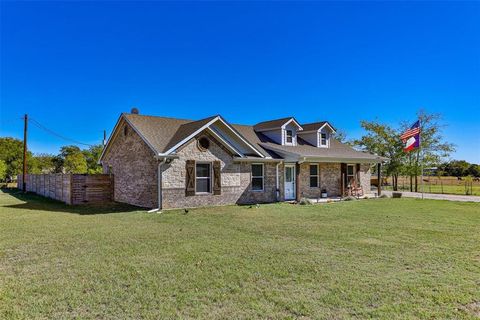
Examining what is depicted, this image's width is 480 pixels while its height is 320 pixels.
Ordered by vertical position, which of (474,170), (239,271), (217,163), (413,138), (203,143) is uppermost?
(413,138)

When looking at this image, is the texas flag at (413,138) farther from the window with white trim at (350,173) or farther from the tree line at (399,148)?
the tree line at (399,148)

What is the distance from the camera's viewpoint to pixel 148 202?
1477 centimetres

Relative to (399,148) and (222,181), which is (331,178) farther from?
(399,148)

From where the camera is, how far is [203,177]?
15430 mm

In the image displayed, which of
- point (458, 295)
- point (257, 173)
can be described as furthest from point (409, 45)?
point (458, 295)

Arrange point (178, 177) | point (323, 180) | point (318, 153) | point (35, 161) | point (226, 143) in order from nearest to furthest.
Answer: point (178, 177) → point (226, 143) → point (318, 153) → point (323, 180) → point (35, 161)

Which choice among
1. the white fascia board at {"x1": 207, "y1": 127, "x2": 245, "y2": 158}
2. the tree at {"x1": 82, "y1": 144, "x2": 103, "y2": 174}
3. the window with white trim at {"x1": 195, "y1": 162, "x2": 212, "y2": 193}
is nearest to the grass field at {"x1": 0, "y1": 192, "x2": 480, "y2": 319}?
the window with white trim at {"x1": 195, "y1": 162, "x2": 212, "y2": 193}

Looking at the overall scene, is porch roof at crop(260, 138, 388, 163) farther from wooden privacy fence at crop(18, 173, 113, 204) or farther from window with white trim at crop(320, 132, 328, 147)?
wooden privacy fence at crop(18, 173, 113, 204)

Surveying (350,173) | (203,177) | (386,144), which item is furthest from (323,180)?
(386,144)

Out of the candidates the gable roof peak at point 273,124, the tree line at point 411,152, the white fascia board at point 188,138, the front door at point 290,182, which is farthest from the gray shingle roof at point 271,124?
the tree line at point 411,152

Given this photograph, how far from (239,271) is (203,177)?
10336mm

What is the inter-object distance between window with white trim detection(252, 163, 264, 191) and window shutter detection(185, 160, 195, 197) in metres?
3.87

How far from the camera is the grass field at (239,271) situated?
390 centimetres

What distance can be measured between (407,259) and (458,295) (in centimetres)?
182
